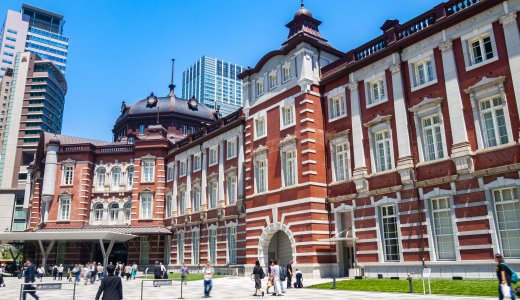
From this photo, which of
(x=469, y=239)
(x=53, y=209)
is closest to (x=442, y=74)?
(x=469, y=239)

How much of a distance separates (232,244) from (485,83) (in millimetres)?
23562

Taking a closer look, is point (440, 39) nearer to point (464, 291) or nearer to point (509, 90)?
point (509, 90)

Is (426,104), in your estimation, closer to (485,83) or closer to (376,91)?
(485,83)

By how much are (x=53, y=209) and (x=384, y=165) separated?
38667 mm

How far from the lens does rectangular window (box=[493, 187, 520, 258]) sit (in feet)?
63.2

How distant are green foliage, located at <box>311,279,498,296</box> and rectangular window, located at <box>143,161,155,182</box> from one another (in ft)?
103

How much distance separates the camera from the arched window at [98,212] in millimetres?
50156

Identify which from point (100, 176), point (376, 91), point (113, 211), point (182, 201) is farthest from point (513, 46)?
point (100, 176)

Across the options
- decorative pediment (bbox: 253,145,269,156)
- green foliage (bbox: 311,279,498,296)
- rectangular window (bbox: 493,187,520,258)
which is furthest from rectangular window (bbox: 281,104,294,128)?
rectangular window (bbox: 493,187,520,258)

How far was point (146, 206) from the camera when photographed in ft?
160

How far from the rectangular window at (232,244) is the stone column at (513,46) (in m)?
23.2

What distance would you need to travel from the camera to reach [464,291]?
16969 millimetres

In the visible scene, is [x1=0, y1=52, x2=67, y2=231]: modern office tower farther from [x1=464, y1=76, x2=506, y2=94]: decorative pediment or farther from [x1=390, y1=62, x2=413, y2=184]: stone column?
[x1=464, y1=76, x2=506, y2=94]: decorative pediment

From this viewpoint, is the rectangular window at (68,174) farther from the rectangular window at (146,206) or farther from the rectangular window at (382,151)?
the rectangular window at (382,151)
